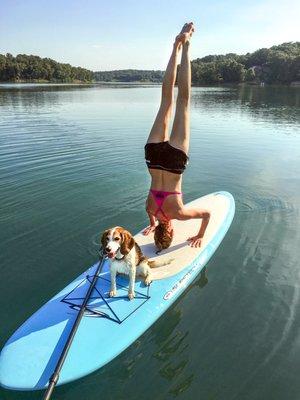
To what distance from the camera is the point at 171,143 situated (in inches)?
277

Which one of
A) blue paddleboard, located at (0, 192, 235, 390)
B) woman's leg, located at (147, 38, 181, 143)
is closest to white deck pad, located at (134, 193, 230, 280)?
blue paddleboard, located at (0, 192, 235, 390)

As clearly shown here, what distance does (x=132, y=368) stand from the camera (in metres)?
5.89

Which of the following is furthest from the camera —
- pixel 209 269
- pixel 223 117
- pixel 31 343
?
pixel 223 117

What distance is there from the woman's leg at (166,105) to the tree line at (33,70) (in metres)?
154

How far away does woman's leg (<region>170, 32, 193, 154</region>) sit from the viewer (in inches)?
276

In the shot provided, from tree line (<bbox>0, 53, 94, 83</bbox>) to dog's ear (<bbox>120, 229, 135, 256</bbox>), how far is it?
513 feet

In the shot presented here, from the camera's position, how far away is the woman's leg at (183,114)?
23.0ft

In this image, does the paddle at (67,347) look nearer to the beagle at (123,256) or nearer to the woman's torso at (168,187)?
the beagle at (123,256)

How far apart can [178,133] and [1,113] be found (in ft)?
100

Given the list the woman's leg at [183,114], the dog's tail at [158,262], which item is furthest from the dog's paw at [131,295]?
the woman's leg at [183,114]

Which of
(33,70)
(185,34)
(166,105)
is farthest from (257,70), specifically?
(166,105)

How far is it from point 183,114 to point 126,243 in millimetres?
2801

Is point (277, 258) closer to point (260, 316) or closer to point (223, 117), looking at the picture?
point (260, 316)

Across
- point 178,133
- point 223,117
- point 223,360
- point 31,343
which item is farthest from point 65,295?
point 223,117
